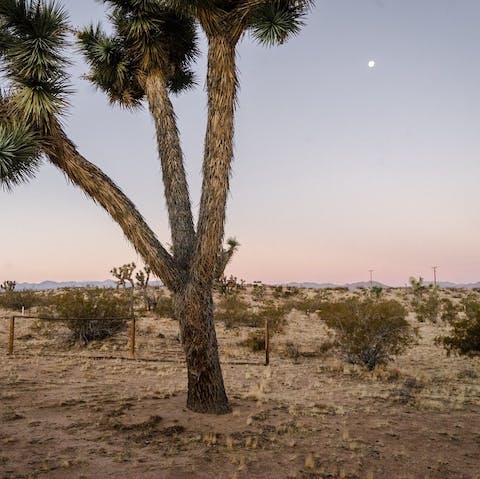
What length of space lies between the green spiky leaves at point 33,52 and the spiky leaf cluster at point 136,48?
3.40 feet

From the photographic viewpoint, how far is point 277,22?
8258 millimetres

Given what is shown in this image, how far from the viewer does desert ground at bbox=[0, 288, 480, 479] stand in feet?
17.0

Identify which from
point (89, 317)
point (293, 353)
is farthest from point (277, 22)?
point (89, 317)

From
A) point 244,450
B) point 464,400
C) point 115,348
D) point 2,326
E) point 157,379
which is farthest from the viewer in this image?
point 2,326

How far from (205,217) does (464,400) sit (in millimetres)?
5717

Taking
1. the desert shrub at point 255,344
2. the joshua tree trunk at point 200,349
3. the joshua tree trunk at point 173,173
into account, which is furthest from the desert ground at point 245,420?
the joshua tree trunk at point 173,173

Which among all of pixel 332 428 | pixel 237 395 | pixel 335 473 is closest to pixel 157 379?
pixel 237 395

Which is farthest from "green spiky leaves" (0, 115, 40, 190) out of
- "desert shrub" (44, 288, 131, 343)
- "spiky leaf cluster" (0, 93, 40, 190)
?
"desert shrub" (44, 288, 131, 343)

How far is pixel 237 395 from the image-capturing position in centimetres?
858

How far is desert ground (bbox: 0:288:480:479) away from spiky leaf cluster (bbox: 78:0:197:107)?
18.7 ft

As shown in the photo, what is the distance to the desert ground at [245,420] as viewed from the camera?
5168 mm

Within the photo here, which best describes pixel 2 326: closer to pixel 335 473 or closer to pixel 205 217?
pixel 205 217

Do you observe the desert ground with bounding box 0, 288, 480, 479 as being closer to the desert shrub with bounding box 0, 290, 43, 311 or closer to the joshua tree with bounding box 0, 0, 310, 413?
the joshua tree with bounding box 0, 0, 310, 413

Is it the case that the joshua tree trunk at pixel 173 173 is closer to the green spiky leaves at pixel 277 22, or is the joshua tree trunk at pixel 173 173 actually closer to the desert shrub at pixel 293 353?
the green spiky leaves at pixel 277 22
